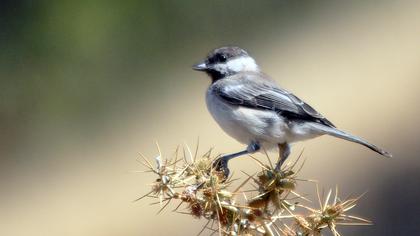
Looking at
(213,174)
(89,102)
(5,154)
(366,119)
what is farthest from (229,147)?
(213,174)

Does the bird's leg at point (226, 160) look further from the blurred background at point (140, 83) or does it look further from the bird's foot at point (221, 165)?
the blurred background at point (140, 83)

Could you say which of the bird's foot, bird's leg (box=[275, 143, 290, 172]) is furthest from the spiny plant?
bird's leg (box=[275, 143, 290, 172])

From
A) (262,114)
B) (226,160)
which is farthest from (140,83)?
(226,160)

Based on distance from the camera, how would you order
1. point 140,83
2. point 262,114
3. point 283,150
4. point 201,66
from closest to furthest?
point 283,150, point 262,114, point 201,66, point 140,83

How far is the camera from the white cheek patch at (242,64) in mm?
7043

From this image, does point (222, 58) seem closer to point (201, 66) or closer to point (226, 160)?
point (201, 66)

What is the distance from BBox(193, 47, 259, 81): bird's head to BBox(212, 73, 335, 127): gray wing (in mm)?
171

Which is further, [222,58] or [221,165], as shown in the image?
[222,58]

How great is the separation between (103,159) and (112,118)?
1.01m

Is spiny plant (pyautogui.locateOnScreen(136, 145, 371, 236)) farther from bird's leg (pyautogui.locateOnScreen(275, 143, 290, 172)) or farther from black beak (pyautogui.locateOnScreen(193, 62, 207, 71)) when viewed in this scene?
black beak (pyautogui.locateOnScreen(193, 62, 207, 71))

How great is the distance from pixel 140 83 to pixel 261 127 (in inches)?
351

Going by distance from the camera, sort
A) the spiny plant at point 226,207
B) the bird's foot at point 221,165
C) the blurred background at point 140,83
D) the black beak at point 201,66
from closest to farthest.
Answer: the spiny plant at point 226,207 < the bird's foot at point 221,165 < the black beak at point 201,66 < the blurred background at point 140,83

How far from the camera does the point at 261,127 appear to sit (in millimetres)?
6238

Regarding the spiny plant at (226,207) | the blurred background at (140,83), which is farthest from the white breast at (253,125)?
the blurred background at (140,83)
